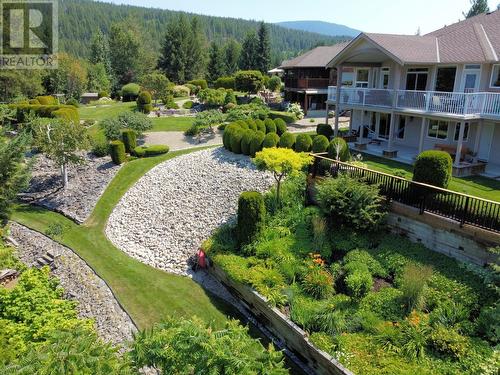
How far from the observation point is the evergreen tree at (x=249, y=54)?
218ft

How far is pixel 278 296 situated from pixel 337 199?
427 cm

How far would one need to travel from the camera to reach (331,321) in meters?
10.3

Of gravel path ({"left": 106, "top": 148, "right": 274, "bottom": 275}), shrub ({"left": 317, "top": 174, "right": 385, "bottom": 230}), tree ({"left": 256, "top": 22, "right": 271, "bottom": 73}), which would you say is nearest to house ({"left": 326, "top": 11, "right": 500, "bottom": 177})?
shrub ({"left": 317, "top": 174, "right": 385, "bottom": 230})

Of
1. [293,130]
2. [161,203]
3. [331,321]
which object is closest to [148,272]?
[161,203]

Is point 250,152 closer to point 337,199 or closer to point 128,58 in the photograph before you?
point 337,199

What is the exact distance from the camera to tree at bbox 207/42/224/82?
6556 cm

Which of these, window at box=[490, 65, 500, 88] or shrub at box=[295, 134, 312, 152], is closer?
window at box=[490, 65, 500, 88]

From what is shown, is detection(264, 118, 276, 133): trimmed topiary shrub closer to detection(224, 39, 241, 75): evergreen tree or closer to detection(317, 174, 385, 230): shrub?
detection(317, 174, 385, 230): shrub

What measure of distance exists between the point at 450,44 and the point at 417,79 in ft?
7.89

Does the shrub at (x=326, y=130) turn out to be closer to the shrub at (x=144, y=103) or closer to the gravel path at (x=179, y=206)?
the gravel path at (x=179, y=206)

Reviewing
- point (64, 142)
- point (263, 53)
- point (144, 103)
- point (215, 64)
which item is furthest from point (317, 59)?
point (215, 64)

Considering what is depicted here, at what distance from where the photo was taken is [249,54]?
68000mm

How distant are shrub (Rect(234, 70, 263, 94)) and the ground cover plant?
1228 inches

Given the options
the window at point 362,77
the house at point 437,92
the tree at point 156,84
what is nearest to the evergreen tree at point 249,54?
the tree at point 156,84
